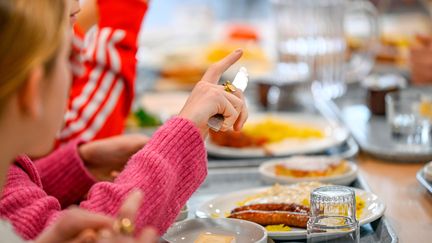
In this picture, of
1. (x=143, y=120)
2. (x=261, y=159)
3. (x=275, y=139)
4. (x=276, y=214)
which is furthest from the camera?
(x=143, y=120)

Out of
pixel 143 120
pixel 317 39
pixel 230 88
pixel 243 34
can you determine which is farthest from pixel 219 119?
pixel 243 34

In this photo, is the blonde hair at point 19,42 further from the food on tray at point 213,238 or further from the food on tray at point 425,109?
the food on tray at point 425,109

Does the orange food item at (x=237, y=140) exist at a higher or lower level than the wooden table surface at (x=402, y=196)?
higher

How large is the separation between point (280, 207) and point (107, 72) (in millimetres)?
796

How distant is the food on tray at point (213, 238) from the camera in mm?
1385

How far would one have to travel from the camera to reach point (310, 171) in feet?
6.02

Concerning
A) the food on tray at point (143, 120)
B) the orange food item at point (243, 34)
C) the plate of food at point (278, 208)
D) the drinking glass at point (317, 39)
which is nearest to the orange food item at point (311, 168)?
the plate of food at point (278, 208)

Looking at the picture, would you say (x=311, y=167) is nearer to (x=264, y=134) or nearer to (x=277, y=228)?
(x=277, y=228)

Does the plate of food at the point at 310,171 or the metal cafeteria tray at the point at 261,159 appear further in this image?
the metal cafeteria tray at the point at 261,159

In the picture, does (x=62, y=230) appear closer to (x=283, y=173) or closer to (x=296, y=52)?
(x=283, y=173)

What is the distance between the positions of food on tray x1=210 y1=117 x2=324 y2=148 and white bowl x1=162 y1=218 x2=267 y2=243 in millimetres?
722

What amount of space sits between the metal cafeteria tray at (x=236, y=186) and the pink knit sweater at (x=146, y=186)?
343 millimetres

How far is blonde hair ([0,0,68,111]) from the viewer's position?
3.03 feet

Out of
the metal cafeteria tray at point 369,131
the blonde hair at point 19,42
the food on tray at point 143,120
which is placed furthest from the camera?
the food on tray at point 143,120
